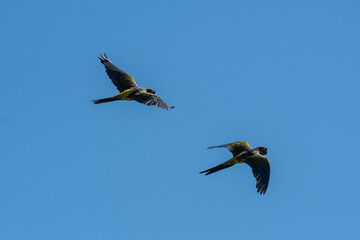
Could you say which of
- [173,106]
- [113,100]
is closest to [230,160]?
[173,106]

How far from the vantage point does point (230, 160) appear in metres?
21.2

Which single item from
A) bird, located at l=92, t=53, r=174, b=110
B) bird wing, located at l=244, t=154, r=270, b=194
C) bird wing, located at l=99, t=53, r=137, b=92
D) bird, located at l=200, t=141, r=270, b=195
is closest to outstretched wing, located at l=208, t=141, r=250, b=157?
bird, located at l=200, t=141, r=270, b=195

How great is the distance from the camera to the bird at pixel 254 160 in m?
21.3

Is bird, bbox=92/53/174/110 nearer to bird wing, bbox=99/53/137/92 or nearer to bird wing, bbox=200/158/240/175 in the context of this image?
bird wing, bbox=99/53/137/92

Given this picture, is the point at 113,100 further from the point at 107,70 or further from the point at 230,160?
the point at 230,160

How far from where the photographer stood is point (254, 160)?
21531 millimetres

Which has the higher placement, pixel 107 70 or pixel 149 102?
pixel 107 70

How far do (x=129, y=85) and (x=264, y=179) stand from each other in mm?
6903

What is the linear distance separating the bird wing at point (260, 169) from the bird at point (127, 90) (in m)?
3.54

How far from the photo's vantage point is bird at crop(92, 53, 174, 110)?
2272cm

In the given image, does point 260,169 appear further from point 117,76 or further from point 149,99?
point 117,76

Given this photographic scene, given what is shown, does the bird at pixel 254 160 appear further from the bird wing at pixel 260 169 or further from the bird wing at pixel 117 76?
the bird wing at pixel 117 76

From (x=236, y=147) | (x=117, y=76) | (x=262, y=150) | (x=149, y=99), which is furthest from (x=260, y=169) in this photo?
(x=117, y=76)

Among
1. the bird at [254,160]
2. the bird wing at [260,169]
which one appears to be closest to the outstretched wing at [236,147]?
the bird at [254,160]
